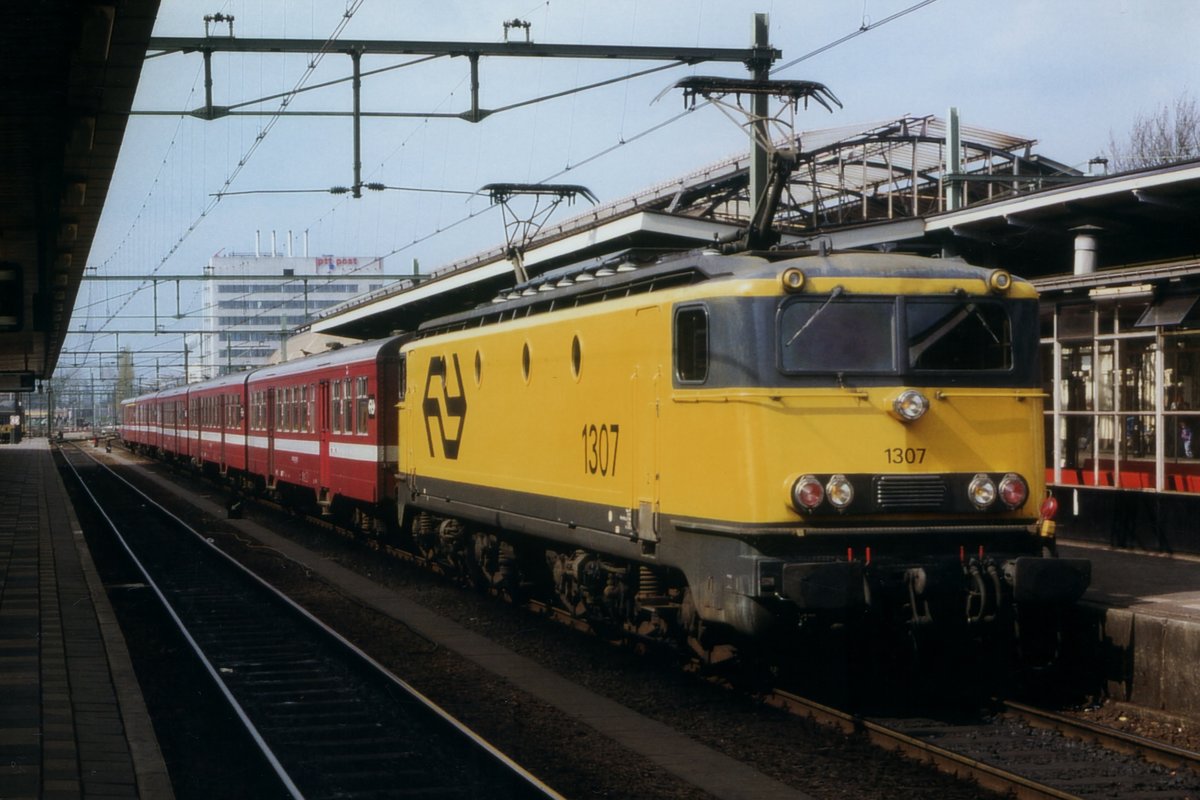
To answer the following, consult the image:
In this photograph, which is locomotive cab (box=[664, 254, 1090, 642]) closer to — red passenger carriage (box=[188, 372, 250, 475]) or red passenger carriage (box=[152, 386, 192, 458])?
red passenger carriage (box=[188, 372, 250, 475])

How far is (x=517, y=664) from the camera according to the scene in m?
11.8

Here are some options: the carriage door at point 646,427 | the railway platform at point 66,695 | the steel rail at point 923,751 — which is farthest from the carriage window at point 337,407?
the steel rail at point 923,751

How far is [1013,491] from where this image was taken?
30.4ft

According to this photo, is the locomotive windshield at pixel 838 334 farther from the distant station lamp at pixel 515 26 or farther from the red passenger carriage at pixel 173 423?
the red passenger carriage at pixel 173 423

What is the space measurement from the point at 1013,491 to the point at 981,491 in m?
0.25

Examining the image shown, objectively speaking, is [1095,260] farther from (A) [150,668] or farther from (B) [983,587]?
(A) [150,668]

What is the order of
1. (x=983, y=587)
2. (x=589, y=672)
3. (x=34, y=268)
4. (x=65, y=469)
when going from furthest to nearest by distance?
(x=65, y=469), (x=34, y=268), (x=589, y=672), (x=983, y=587)

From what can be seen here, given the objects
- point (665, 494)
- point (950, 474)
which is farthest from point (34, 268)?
point (950, 474)

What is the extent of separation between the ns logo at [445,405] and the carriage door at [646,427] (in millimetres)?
4822

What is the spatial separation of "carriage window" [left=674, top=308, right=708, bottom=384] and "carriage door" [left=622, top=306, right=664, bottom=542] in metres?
0.24

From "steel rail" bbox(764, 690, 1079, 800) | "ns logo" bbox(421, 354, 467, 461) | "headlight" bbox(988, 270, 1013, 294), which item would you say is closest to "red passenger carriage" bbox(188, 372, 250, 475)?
"ns logo" bbox(421, 354, 467, 461)

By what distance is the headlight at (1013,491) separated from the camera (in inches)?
364

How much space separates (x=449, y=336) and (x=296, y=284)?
11070 centimetres

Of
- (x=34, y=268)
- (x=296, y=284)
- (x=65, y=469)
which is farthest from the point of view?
(x=296, y=284)
